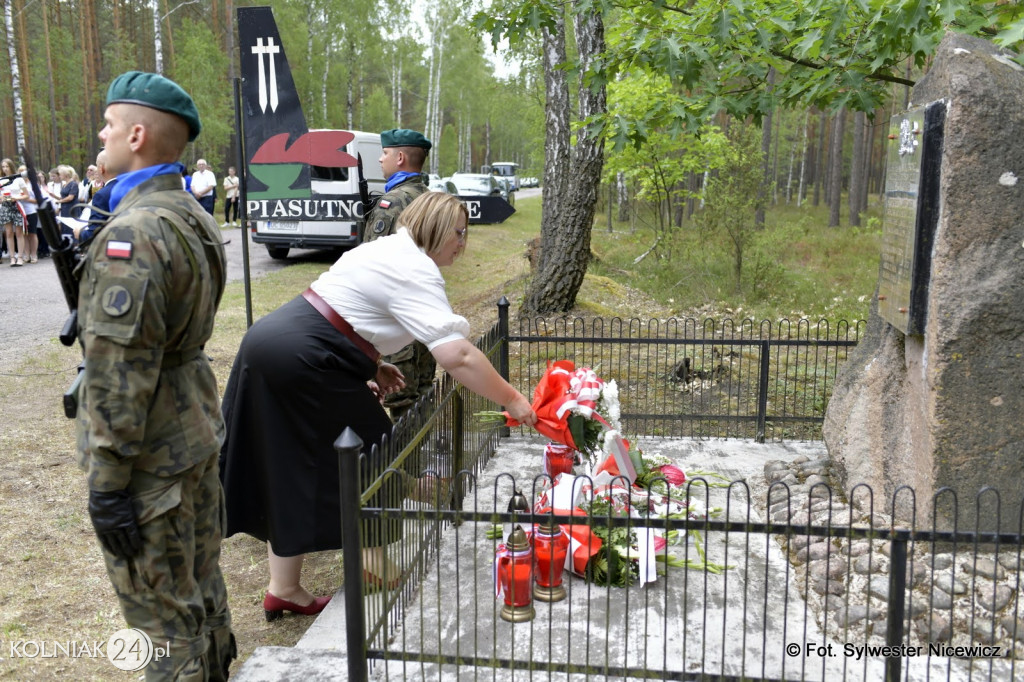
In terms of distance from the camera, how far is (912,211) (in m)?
4.17

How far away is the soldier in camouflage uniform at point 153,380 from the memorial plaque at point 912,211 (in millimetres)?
3154

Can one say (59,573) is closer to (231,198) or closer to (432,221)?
(432,221)

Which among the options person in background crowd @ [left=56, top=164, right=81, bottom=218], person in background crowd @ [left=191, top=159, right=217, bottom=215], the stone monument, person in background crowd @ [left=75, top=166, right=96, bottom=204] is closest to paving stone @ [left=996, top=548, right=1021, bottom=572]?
the stone monument

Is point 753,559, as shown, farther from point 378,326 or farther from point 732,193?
point 732,193

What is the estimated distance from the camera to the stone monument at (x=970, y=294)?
3.77m

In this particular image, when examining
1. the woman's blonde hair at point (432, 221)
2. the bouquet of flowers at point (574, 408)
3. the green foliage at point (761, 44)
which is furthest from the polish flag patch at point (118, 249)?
the green foliage at point (761, 44)

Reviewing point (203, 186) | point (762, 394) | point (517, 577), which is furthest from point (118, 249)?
point (203, 186)

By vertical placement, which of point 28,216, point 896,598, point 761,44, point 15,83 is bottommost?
point 896,598

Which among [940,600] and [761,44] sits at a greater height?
[761,44]

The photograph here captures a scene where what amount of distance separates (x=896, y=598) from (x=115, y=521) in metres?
2.45

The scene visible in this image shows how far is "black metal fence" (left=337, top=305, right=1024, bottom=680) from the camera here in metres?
2.94

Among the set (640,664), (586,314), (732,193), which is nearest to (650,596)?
(640,664)

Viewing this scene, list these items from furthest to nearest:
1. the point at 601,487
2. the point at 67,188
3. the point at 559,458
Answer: the point at 67,188 → the point at 559,458 → the point at 601,487

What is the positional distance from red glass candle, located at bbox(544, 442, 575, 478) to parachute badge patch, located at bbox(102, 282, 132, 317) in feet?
9.01
